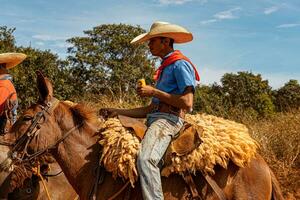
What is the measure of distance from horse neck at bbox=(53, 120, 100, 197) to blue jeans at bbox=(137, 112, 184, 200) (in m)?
0.66

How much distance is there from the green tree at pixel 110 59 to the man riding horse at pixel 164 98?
2632cm

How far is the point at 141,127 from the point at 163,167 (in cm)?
53

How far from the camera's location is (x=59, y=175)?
21.7 ft

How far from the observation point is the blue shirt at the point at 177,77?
174 inches

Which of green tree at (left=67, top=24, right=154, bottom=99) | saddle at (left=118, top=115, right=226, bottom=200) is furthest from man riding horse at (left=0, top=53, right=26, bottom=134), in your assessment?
green tree at (left=67, top=24, right=154, bottom=99)

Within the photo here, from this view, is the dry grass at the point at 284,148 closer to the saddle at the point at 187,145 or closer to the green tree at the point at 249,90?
the saddle at the point at 187,145

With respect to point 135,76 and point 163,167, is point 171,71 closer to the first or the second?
point 163,167

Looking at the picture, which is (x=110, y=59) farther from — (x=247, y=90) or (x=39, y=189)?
(x=39, y=189)

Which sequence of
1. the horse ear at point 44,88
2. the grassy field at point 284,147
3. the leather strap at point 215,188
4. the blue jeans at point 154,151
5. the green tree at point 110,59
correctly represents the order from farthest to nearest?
the green tree at point 110,59 → the grassy field at point 284,147 → the horse ear at point 44,88 → the leather strap at point 215,188 → the blue jeans at point 154,151

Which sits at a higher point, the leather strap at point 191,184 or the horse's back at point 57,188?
the leather strap at point 191,184

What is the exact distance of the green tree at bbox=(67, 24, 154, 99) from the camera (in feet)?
109

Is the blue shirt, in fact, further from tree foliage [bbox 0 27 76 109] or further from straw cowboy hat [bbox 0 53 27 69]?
tree foliage [bbox 0 27 76 109]

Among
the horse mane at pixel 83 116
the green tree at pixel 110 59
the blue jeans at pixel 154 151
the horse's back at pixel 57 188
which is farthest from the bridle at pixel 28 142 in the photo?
the green tree at pixel 110 59

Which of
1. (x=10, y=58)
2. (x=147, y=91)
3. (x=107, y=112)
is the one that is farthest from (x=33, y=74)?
(x=147, y=91)
